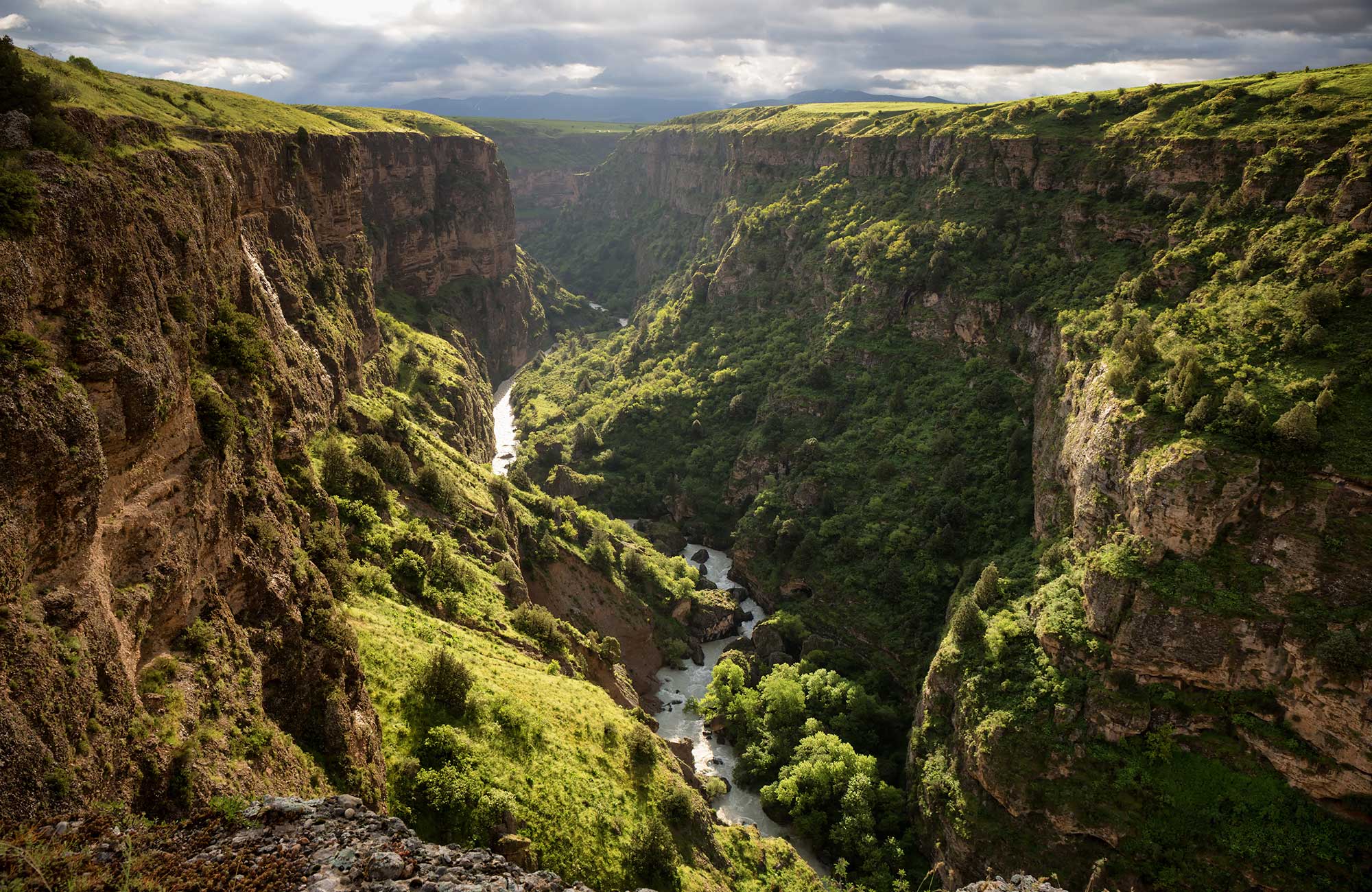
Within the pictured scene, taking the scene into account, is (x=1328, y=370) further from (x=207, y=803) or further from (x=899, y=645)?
(x=207, y=803)

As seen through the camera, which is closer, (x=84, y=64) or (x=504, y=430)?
(x=84, y=64)

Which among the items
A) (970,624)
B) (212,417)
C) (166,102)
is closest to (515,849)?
(212,417)

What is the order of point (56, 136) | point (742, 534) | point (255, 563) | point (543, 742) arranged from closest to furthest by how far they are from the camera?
point (56, 136), point (255, 563), point (543, 742), point (742, 534)

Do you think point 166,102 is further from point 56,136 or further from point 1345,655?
point 1345,655

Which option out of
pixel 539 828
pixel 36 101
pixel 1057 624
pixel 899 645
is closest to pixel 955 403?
pixel 899 645

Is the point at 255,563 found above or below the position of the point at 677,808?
above

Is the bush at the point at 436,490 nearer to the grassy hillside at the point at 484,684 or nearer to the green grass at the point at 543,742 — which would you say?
the grassy hillside at the point at 484,684

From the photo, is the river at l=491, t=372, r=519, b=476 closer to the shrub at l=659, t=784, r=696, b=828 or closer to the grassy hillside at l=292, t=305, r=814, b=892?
the grassy hillside at l=292, t=305, r=814, b=892

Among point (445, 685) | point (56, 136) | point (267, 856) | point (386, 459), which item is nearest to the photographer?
point (267, 856)
